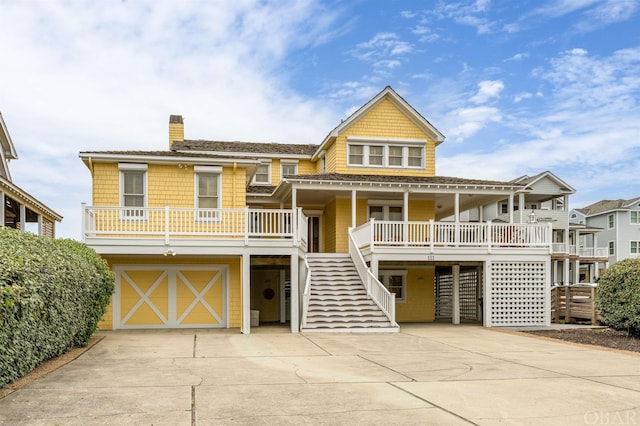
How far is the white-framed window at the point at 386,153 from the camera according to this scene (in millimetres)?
23406

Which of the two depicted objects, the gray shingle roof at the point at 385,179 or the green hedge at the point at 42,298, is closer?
the green hedge at the point at 42,298

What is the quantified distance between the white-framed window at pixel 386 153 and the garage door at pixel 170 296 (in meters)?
7.82

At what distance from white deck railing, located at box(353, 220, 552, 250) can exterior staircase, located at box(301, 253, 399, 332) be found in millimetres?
1426

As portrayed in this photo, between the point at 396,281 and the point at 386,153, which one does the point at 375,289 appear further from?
the point at 386,153

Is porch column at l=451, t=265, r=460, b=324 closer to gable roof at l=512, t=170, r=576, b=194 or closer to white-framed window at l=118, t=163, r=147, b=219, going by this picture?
white-framed window at l=118, t=163, r=147, b=219

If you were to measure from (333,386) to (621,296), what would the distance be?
1107cm

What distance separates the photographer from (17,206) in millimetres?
24547

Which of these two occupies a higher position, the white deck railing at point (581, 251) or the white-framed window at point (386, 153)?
the white-framed window at point (386, 153)

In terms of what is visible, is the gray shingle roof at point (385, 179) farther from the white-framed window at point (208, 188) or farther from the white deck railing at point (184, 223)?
the white-framed window at point (208, 188)

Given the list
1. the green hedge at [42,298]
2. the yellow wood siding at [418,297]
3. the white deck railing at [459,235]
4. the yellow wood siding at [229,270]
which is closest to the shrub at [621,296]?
the white deck railing at [459,235]

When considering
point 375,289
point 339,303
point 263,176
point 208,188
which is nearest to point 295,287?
point 339,303

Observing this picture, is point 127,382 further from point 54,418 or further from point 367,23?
point 367,23

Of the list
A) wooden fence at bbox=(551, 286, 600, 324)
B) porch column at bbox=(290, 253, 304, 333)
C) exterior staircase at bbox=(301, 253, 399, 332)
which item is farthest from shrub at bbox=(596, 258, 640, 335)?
porch column at bbox=(290, 253, 304, 333)

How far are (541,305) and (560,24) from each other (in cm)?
955
